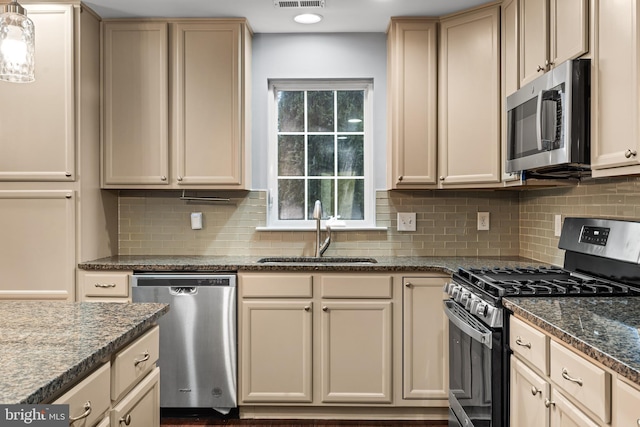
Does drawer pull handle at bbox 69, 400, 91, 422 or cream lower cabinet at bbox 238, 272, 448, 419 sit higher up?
drawer pull handle at bbox 69, 400, 91, 422

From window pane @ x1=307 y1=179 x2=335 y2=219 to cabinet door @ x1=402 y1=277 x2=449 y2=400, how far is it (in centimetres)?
93

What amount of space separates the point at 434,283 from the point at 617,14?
5.26 feet

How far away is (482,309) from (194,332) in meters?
1.63

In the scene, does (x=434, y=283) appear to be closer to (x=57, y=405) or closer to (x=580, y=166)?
(x=580, y=166)

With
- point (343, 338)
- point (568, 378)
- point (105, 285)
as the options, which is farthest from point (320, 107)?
point (568, 378)

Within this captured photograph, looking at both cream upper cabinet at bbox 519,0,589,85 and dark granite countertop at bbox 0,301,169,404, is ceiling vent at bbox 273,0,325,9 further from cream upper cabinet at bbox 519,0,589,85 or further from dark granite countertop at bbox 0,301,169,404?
dark granite countertop at bbox 0,301,169,404

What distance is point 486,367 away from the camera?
2.04 m

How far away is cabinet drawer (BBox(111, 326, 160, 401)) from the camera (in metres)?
1.40

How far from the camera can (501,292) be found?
6.45 feet

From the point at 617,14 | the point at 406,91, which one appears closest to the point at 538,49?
the point at 617,14

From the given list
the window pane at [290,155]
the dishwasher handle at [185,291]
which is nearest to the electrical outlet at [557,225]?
the window pane at [290,155]

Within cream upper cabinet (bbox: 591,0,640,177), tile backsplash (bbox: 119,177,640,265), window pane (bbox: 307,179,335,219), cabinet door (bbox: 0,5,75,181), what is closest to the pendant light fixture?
cabinet door (bbox: 0,5,75,181)

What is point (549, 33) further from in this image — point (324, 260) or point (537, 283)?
point (324, 260)

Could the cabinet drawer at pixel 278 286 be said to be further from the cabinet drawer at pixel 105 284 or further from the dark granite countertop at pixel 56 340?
the dark granite countertop at pixel 56 340
